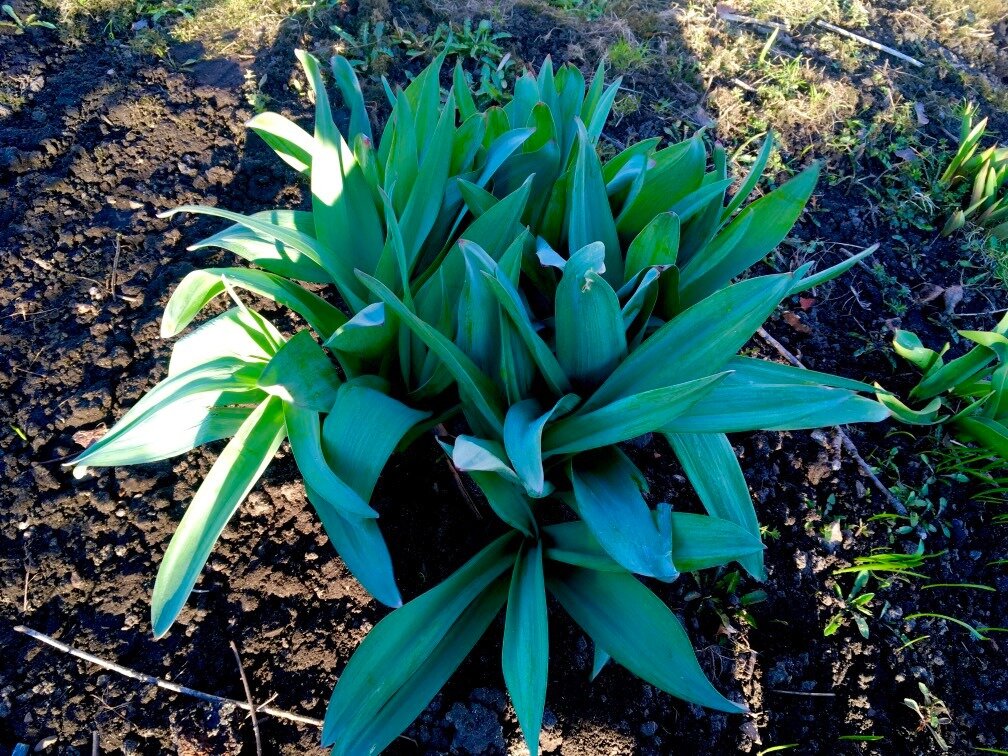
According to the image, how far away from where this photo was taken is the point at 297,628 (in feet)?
4.84

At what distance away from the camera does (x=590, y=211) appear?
1.48 m

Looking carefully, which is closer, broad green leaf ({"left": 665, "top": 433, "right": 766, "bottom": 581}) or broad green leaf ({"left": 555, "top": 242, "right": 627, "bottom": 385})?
broad green leaf ({"left": 555, "top": 242, "right": 627, "bottom": 385})

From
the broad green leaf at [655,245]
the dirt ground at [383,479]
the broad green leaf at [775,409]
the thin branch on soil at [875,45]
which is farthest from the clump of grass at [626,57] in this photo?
the broad green leaf at [775,409]

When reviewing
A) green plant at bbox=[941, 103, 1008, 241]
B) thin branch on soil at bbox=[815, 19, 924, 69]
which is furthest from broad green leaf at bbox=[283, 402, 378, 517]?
thin branch on soil at bbox=[815, 19, 924, 69]

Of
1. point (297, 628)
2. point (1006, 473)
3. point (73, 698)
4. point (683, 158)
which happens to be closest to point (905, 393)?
point (1006, 473)

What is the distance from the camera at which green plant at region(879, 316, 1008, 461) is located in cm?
183

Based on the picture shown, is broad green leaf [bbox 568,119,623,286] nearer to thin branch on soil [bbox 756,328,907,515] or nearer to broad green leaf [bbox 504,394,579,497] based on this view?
broad green leaf [bbox 504,394,579,497]

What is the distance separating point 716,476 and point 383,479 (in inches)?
32.2

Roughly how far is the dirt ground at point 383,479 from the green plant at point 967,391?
0.12 metres

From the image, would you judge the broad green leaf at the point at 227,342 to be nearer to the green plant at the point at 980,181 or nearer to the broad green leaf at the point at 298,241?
the broad green leaf at the point at 298,241

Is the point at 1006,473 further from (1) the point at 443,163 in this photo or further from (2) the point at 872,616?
(1) the point at 443,163

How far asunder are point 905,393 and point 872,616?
2.62 feet

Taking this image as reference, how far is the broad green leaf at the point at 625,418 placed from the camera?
3.47 ft

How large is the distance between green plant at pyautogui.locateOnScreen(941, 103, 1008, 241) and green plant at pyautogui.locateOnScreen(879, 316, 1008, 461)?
0.84 m
